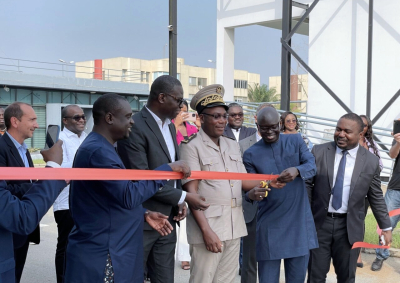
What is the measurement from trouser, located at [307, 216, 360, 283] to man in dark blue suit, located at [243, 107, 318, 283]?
13.4 inches

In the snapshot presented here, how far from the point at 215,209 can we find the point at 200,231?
217mm

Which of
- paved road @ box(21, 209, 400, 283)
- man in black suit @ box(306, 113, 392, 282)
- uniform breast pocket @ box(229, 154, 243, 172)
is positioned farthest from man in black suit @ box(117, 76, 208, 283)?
paved road @ box(21, 209, 400, 283)

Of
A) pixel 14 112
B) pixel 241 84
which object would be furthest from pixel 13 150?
pixel 241 84

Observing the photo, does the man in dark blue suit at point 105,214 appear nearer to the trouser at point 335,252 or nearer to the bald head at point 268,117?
the bald head at point 268,117

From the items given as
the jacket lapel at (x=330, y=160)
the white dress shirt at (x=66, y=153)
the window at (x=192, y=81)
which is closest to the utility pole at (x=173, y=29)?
the white dress shirt at (x=66, y=153)

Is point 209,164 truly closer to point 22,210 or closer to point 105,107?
Answer: point 105,107

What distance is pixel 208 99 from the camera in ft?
13.0

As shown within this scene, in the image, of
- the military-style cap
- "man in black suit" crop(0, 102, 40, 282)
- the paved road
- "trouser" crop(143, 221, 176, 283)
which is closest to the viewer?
"trouser" crop(143, 221, 176, 283)

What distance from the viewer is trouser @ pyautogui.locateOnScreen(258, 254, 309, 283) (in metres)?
4.23

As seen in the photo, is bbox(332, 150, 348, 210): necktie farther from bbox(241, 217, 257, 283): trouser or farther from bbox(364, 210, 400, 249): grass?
bbox(364, 210, 400, 249): grass

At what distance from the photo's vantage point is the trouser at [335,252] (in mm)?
4551

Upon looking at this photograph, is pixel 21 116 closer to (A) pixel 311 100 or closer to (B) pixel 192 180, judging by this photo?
(B) pixel 192 180

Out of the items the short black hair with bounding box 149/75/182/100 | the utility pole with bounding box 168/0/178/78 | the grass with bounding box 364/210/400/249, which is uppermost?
the utility pole with bounding box 168/0/178/78

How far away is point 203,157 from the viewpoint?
396 centimetres
